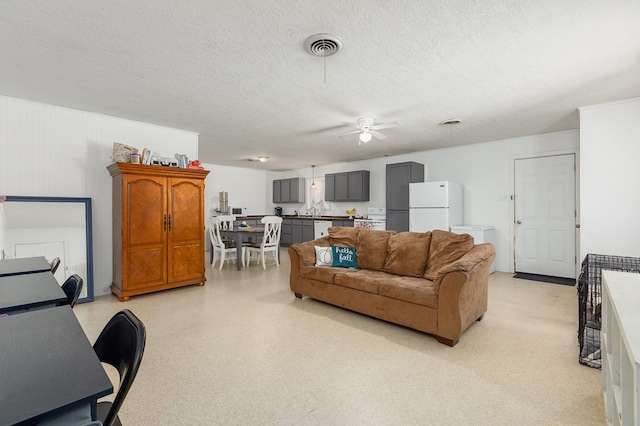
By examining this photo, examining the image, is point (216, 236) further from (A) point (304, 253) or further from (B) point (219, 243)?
(A) point (304, 253)

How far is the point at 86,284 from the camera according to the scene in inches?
155

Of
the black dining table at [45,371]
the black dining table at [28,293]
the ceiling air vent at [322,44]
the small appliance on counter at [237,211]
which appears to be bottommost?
the black dining table at [45,371]

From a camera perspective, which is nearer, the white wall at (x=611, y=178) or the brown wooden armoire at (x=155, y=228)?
the white wall at (x=611, y=178)

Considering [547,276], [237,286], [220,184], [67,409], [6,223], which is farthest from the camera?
[220,184]

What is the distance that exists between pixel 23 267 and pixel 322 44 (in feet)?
9.21

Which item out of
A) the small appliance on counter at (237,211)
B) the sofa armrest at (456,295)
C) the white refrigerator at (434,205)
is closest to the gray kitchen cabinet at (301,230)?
the small appliance on counter at (237,211)

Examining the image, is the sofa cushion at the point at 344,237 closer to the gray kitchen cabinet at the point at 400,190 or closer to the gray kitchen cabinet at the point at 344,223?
the gray kitchen cabinet at the point at 400,190

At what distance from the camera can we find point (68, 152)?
3938 millimetres

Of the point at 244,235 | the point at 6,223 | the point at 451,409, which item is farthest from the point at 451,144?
the point at 6,223

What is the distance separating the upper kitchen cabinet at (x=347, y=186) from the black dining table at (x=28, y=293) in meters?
6.28

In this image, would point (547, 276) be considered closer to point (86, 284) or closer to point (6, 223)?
point (86, 284)

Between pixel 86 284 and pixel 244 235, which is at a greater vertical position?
pixel 244 235

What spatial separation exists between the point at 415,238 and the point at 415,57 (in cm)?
198

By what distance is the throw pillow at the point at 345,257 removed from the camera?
3.91 meters
